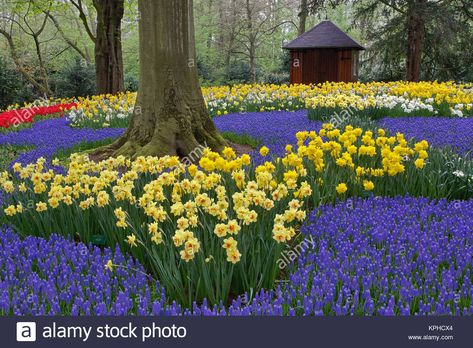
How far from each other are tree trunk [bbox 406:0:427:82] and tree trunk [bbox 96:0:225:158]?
15498 mm

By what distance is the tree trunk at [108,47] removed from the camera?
54.1ft

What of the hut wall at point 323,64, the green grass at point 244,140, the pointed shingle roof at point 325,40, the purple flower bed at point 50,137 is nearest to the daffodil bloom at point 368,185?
the green grass at point 244,140

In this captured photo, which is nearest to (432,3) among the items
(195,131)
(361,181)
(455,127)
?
(455,127)

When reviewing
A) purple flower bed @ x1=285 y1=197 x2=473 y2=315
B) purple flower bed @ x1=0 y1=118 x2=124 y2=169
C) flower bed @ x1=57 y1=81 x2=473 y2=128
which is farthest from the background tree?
purple flower bed @ x1=285 y1=197 x2=473 y2=315

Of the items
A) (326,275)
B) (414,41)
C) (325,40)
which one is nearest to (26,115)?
(326,275)

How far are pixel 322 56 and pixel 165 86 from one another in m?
18.6

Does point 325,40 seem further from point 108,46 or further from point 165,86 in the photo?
point 165,86

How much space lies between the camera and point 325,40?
23.8 m

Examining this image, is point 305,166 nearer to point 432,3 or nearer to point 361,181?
point 361,181

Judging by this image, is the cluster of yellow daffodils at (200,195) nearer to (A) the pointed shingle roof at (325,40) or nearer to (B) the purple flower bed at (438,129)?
(B) the purple flower bed at (438,129)

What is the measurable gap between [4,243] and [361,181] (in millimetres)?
3253

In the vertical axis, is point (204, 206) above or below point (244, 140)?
below

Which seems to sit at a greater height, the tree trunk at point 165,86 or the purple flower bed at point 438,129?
the tree trunk at point 165,86

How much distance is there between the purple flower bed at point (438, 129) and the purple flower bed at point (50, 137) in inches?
201
